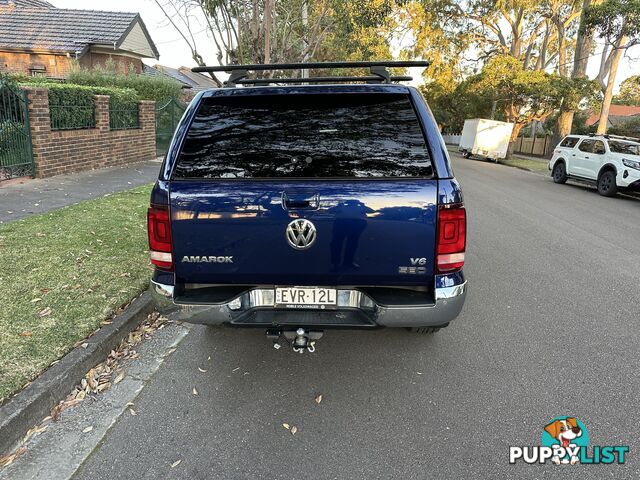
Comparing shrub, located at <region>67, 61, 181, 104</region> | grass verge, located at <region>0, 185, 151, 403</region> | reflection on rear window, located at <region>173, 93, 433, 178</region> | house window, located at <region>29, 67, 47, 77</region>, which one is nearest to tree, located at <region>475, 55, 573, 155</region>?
shrub, located at <region>67, 61, 181, 104</region>

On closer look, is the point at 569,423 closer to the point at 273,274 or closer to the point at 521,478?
the point at 521,478

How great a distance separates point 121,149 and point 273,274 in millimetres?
12180

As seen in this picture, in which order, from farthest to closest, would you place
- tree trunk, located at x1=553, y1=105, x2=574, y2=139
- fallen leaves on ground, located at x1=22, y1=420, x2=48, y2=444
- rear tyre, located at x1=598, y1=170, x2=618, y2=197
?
tree trunk, located at x1=553, y1=105, x2=574, y2=139
rear tyre, located at x1=598, y1=170, x2=618, y2=197
fallen leaves on ground, located at x1=22, y1=420, x2=48, y2=444

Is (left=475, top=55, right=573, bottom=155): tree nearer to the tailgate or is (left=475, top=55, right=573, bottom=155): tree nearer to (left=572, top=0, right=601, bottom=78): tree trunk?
(left=572, top=0, right=601, bottom=78): tree trunk

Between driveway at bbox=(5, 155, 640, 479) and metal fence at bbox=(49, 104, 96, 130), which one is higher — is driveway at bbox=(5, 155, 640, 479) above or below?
below

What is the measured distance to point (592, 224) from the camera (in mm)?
9430

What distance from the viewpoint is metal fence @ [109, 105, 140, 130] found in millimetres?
13203

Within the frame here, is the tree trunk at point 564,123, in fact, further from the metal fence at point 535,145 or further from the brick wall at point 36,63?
the brick wall at point 36,63

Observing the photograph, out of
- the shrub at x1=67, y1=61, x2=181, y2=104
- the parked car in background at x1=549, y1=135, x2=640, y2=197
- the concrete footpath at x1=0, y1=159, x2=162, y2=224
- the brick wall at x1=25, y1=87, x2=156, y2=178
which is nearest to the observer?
the concrete footpath at x1=0, y1=159, x2=162, y2=224

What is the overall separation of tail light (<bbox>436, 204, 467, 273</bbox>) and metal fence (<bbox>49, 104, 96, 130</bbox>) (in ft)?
33.7

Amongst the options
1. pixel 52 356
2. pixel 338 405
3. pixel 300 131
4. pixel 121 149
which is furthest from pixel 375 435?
pixel 121 149

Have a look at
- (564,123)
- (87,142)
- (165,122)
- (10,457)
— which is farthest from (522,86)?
(10,457)

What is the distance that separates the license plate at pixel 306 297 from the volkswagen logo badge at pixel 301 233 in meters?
0.30

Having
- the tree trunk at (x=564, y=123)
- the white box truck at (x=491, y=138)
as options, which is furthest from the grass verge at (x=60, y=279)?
the white box truck at (x=491, y=138)
